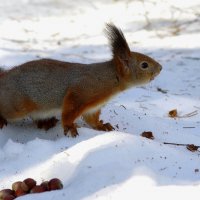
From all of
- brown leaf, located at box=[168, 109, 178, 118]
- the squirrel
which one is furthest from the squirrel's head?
brown leaf, located at box=[168, 109, 178, 118]

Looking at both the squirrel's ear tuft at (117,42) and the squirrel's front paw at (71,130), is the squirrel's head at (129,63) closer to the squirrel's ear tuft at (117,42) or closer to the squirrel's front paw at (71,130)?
the squirrel's ear tuft at (117,42)

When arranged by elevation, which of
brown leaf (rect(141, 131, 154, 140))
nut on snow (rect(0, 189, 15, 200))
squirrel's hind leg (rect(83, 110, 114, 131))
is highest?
nut on snow (rect(0, 189, 15, 200))

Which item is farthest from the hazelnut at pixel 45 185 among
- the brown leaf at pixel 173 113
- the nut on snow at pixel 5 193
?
the brown leaf at pixel 173 113

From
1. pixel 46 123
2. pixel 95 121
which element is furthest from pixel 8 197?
pixel 95 121

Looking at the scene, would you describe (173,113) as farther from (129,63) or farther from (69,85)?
(69,85)

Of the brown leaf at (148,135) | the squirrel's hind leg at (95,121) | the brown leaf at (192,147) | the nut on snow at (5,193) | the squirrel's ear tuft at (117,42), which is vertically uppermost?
the squirrel's ear tuft at (117,42)

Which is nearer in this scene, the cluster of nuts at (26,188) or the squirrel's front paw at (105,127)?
the cluster of nuts at (26,188)

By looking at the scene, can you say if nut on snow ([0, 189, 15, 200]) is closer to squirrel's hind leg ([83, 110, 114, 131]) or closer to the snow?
the snow

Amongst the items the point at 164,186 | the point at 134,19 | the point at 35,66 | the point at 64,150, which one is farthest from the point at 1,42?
the point at 164,186

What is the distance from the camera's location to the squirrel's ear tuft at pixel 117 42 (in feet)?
11.8

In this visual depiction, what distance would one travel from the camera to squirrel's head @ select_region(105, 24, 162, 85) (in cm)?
362

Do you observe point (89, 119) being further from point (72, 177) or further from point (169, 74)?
point (169, 74)

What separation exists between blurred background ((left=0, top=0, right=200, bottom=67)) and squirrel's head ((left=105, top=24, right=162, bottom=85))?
2633 millimetres

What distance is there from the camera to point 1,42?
6.78 meters
